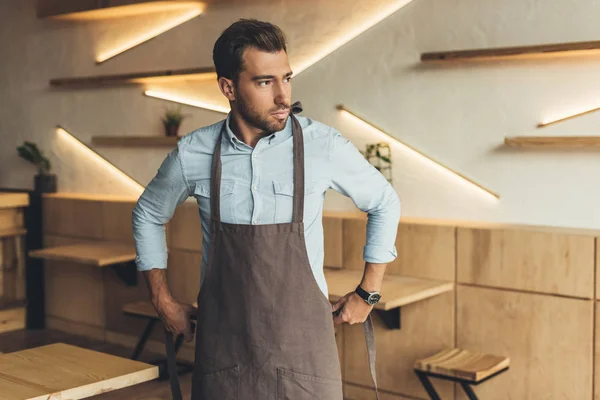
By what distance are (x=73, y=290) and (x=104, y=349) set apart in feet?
2.02

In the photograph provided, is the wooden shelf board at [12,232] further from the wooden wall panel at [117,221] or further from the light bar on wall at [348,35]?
the light bar on wall at [348,35]

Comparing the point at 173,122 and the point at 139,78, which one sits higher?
the point at 139,78

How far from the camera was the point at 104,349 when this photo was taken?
5633 millimetres

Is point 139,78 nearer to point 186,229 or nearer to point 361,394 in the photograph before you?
point 186,229

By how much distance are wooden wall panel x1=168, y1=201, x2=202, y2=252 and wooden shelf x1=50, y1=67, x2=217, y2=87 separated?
2.56 ft

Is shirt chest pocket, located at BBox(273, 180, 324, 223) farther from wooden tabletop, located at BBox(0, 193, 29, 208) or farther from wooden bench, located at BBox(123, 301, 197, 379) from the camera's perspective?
wooden tabletop, located at BBox(0, 193, 29, 208)

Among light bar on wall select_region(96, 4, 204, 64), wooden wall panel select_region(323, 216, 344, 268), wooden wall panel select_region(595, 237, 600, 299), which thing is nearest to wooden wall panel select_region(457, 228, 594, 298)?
wooden wall panel select_region(595, 237, 600, 299)

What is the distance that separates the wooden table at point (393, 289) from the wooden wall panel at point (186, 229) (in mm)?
1034

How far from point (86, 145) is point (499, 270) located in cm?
325

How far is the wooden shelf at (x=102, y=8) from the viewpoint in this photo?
211 inches

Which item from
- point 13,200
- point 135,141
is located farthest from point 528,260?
point 13,200

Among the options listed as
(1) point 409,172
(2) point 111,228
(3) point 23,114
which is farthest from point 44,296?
(1) point 409,172

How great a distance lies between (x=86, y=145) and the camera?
238 inches

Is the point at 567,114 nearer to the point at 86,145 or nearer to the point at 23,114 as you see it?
the point at 86,145
